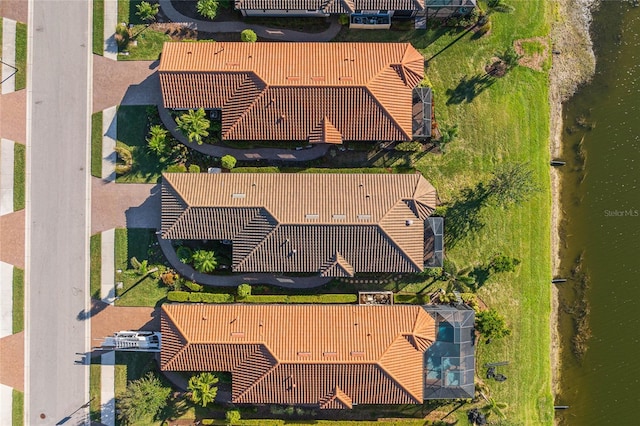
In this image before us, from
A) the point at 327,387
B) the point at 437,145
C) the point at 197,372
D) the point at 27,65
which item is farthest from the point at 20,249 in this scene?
the point at 437,145

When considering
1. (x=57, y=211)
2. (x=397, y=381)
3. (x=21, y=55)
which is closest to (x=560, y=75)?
(x=397, y=381)

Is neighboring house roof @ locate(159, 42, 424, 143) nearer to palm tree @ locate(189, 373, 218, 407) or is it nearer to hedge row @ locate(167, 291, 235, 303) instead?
hedge row @ locate(167, 291, 235, 303)

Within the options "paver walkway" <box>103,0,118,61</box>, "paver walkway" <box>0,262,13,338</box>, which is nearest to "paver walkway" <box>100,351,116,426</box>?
"paver walkway" <box>0,262,13,338</box>

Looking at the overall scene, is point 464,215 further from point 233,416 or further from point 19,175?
point 19,175

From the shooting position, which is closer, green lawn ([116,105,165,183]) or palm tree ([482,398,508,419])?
palm tree ([482,398,508,419])

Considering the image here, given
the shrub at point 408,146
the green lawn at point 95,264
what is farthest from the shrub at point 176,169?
the shrub at point 408,146

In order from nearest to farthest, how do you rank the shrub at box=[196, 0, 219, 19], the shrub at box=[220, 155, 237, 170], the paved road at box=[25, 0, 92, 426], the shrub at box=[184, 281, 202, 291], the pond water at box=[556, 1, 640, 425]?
the shrub at box=[196, 0, 219, 19] < the shrub at box=[220, 155, 237, 170] < the shrub at box=[184, 281, 202, 291] < the paved road at box=[25, 0, 92, 426] < the pond water at box=[556, 1, 640, 425]
